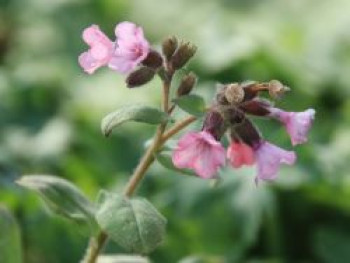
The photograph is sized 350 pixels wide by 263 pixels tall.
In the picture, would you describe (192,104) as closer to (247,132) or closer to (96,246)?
(247,132)

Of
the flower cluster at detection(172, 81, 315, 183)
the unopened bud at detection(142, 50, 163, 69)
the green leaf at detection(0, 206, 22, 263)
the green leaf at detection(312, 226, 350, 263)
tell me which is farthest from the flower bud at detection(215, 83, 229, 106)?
the green leaf at detection(312, 226, 350, 263)

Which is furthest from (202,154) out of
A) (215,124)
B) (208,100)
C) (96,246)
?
(208,100)

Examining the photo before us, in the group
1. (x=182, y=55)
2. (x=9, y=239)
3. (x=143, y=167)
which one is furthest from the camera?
(x=9, y=239)

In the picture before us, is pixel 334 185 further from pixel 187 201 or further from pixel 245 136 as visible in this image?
pixel 245 136

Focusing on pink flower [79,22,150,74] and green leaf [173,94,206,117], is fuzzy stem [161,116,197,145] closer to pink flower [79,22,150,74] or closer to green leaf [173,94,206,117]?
green leaf [173,94,206,117]

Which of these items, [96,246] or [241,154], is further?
[96,246]

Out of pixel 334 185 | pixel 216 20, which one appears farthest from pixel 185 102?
pixel 216 20
